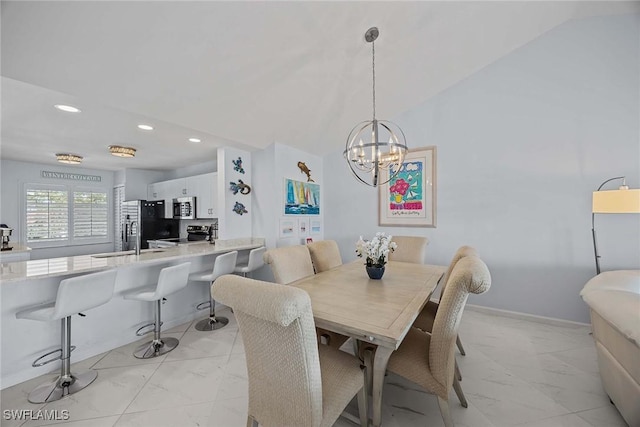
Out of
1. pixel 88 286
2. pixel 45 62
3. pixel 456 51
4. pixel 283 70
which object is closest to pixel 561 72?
pixel 456 51

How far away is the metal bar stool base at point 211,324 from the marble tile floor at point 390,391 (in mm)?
283

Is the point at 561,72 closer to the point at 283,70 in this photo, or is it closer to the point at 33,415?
the point at 283,70

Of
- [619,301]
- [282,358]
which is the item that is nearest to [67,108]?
[282,358]

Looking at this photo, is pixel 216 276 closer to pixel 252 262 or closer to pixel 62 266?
pixel 252 262

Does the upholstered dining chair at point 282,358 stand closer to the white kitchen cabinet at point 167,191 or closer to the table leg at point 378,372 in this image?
the table leg at point 378,372

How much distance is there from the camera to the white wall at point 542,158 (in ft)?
8.85

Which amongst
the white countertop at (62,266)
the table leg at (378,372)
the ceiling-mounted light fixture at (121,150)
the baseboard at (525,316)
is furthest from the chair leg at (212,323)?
the baseboard at (525,316)

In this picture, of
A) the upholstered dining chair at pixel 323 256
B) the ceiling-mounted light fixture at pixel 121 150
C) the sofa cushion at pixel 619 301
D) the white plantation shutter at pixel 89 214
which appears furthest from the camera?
the white plantation shutter at pixel 89 214

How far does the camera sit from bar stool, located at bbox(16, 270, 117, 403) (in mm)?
1754

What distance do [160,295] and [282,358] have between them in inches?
68.3

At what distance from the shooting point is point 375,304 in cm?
154

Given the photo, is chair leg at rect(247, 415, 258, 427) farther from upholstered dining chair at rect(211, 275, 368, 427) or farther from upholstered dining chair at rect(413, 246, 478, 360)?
upholstered dining chair at rect(413, 246, 478, 360)

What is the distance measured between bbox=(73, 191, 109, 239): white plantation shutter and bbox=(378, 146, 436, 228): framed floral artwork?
227 inches

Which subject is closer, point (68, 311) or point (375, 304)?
point (375, 304)
